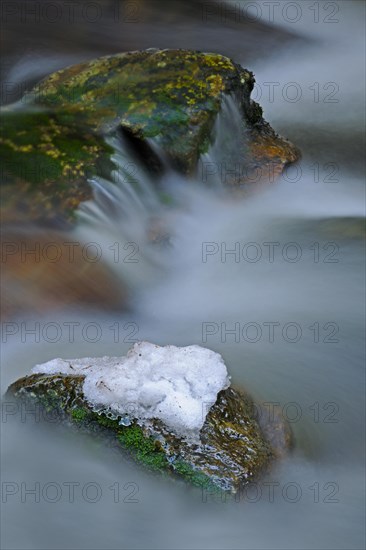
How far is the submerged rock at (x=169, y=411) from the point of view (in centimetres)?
410

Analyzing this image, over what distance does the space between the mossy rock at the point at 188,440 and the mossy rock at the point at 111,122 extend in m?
1.82

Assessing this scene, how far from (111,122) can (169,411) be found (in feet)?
9.80

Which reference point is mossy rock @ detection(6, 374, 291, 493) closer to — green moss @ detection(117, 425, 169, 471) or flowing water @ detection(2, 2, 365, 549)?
green moss @ detection(117, 425, 169, 471)

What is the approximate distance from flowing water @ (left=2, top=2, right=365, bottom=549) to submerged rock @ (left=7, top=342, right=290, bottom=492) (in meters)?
0.13

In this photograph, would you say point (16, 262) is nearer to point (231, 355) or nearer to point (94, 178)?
point (94, 178)

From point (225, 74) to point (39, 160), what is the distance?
185cm

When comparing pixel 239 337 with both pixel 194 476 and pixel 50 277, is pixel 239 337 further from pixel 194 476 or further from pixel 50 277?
pixel 194 476

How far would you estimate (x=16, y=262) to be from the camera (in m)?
5.55

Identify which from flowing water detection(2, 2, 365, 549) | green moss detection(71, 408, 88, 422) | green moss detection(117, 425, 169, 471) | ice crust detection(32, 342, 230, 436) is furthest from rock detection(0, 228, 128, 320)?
green moss detection(117, 425, 169, 471)

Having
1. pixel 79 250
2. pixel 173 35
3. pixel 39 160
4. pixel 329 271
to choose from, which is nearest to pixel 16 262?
Result: pixel 79 250

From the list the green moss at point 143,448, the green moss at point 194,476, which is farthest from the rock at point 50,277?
the green moss at point 194,476

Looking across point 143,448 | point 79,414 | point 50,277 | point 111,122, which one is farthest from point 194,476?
point 111,122

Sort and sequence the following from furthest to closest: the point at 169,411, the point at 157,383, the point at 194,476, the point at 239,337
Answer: the point at 239,337 → the point at 157,383 → the point at 169,411 → the point at 194,476

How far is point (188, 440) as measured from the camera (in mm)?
4121
